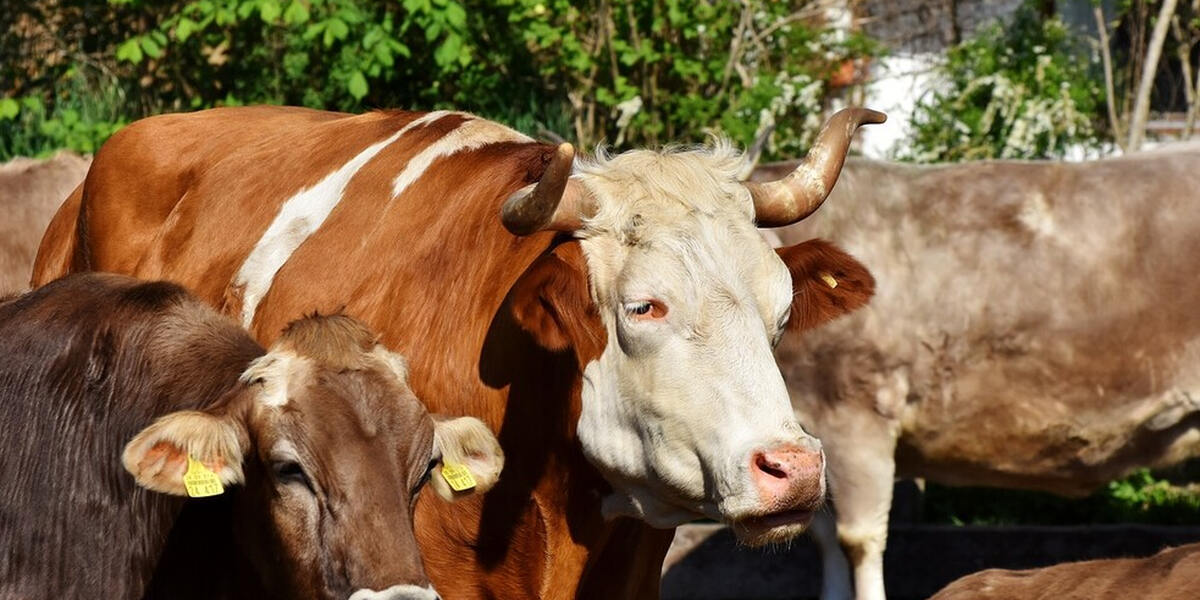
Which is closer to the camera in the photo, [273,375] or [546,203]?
[273,375]

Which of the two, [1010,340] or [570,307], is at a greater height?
[570,307]

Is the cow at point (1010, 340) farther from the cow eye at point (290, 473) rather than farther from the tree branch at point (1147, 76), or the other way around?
the cow eye at point (290, 473)

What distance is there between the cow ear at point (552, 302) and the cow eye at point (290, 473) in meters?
0.78

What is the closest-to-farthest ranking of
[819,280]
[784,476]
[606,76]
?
[784,476] → [819,280] → [606,76]

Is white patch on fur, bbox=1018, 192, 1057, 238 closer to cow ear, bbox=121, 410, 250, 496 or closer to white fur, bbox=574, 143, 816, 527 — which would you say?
white fur, bbox=574, 143, 816, 527

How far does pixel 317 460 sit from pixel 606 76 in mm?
6242

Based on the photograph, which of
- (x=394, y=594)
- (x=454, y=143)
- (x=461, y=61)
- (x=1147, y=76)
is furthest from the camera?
(x=1147, y=76)

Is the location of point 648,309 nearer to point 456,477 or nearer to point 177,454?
point 456,477

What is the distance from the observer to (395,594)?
3844mm

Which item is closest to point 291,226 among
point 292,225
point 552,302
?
point 292,225

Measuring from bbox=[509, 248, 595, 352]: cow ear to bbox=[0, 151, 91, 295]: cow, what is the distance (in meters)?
5.45

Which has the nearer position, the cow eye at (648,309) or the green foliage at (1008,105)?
the cow eye at (648,309)

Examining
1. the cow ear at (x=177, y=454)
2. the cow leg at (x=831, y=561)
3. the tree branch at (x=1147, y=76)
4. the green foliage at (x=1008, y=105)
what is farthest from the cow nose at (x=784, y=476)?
the tree branch at (x=1147, y=76)

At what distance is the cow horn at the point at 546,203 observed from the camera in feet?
14.4
